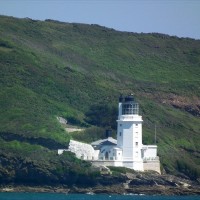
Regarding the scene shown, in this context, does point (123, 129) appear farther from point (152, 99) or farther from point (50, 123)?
point (152, 99)

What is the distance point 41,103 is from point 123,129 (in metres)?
18.9

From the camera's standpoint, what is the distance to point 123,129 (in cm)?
13350

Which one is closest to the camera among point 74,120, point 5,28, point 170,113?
point 74,120

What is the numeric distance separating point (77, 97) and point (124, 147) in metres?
26.8

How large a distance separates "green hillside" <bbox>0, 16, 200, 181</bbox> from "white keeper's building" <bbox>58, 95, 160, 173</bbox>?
9.13 feet

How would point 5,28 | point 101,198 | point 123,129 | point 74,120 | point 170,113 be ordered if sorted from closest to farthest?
1. point 101,198
2. point 123,129
3. point 74,120
4. point 170,113
5. point 5,28

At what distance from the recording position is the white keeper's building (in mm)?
133375

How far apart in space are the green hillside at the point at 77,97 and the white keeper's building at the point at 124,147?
9.13 feet

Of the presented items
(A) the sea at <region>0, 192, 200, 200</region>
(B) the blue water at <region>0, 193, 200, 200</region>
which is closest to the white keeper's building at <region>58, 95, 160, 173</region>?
(A) the sea at <region>0, 192, 200, 200</region>

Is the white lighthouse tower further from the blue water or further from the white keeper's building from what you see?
the blue water

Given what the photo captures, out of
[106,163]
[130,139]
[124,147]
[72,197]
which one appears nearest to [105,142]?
[124,147]

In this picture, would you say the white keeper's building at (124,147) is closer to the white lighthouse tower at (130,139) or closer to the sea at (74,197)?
the white lighthouse tower at (130,139)

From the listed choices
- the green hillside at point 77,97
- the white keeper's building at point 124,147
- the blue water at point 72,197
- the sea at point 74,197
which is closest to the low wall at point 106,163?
the white keeper's building at point 124,147

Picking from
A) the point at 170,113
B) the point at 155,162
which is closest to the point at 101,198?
the point at 155,162
